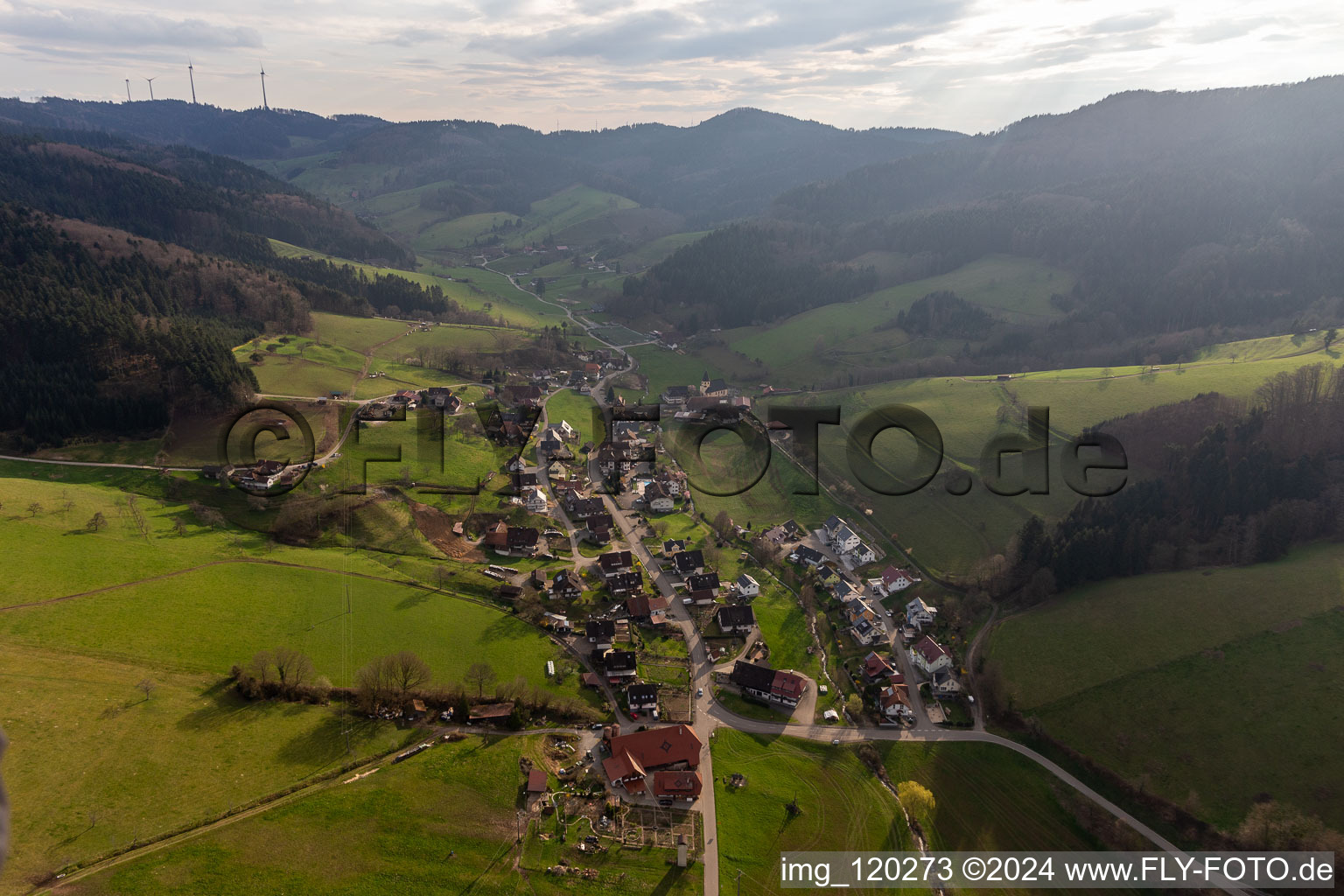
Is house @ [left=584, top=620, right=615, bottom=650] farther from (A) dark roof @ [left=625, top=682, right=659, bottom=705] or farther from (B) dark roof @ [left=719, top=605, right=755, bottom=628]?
(B) dark roof @ [left=719, top=605, right=755, bottom=628]

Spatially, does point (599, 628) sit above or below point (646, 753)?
above

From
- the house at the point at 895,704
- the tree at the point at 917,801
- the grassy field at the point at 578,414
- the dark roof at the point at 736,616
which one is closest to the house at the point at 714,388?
the grassy field at the point at 578,414

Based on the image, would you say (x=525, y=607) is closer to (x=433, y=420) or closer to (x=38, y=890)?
(x=38, y=890)

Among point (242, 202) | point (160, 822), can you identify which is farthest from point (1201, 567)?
point (242, 202)

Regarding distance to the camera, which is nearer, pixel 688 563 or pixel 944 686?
pixel 944 686

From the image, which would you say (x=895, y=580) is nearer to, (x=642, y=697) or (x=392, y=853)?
(x=642, y=697)

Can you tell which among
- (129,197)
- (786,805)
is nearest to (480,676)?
(786,805)
